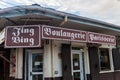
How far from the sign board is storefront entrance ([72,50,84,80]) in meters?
1.87

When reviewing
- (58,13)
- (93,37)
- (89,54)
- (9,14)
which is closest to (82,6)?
(89,54)

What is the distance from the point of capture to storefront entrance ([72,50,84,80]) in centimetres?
892

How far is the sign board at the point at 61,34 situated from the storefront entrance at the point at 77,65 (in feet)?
6.13

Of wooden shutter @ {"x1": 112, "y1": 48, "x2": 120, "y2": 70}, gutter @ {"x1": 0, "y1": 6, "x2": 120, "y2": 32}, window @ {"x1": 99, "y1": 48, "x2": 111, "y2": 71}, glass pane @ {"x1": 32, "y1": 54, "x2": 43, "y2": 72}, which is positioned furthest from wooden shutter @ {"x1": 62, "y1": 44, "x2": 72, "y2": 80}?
wooden shutter @ {"x1": 112, "y1": 48, "x2": 120, "y2": 70}

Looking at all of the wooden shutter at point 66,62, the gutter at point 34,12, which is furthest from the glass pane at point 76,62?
the gutter at point 34,12

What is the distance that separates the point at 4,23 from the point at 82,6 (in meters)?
5.26

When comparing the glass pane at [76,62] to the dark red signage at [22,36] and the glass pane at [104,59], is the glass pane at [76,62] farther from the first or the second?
the dark red signage at [22,36]

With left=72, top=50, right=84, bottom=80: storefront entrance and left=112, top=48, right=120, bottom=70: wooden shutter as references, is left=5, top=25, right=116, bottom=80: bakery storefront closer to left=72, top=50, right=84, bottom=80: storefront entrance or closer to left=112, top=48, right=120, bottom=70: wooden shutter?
left=72, top=50, right=84, bottom=80: storefront entrance

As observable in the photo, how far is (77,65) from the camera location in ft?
29.8

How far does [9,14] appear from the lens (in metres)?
6.66

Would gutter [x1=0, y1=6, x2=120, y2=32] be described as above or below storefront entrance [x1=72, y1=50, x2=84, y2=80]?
above

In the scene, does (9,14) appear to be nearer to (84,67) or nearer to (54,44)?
(54,44)

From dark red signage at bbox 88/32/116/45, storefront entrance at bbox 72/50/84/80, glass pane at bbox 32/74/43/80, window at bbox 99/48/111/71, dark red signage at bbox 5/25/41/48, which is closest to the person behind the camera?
dark red signage at bbox 5/25/41/48

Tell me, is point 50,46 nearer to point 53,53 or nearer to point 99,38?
point 53,53
